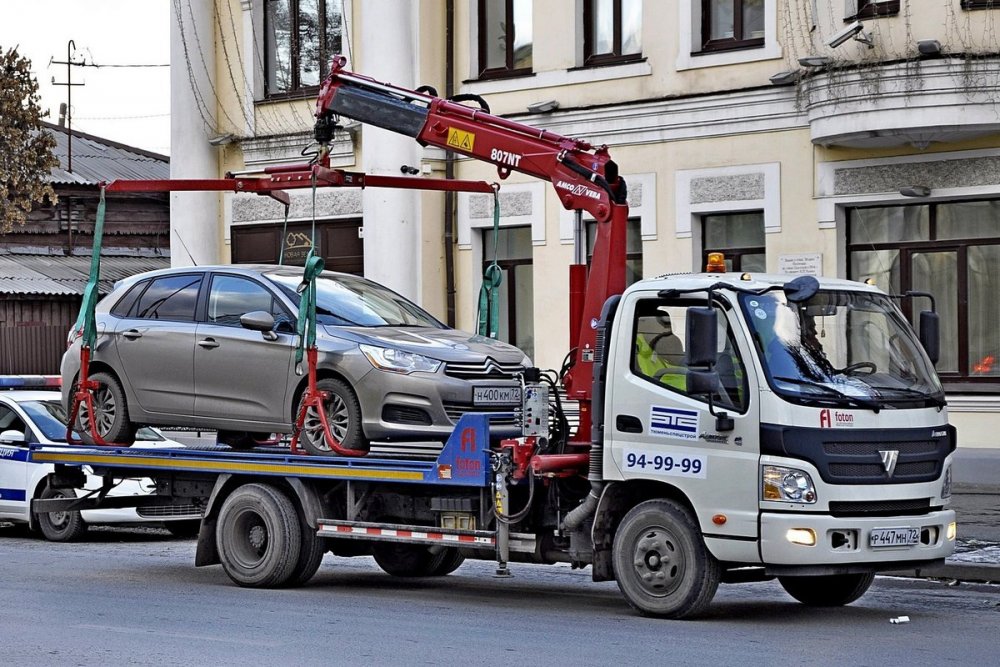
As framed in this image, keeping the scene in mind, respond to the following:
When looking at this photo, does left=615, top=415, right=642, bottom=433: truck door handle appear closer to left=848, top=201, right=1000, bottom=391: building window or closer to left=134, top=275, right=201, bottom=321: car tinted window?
left=134, top=275, right=201, bottom=321: car tinted window

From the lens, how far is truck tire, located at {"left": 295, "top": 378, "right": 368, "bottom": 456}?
12.5 m

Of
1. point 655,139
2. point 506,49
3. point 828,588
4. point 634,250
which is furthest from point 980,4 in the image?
point 828,588

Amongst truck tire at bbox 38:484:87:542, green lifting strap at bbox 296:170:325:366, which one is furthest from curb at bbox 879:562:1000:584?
truck tire at bbox 38:484:87:542

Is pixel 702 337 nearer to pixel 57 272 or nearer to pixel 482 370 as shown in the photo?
pixel 482 370

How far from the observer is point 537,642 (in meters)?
9.98

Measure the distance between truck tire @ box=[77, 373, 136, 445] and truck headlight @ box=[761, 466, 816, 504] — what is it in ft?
19.8

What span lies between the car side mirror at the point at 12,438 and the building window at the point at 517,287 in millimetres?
8777

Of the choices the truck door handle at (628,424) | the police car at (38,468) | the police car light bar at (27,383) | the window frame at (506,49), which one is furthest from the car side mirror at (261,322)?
the window frame at (506,49)

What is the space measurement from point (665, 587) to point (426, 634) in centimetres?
157

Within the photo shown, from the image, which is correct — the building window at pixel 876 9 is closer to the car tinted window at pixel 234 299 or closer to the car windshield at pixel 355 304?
the car windshield at pixel 355 304

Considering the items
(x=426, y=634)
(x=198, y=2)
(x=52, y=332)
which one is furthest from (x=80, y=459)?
(x=52, y=332)

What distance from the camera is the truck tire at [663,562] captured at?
34.7 feet

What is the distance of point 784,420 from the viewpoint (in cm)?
1030

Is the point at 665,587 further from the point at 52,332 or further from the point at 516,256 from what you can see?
the point at 52,332
